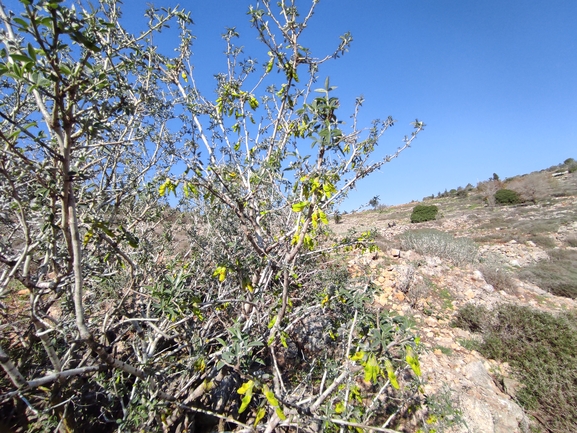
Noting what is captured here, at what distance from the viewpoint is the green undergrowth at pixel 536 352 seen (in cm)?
310

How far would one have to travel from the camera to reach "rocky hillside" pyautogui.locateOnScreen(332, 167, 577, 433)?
10.2 ft

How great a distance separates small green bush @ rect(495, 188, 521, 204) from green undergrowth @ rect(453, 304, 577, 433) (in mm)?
22478

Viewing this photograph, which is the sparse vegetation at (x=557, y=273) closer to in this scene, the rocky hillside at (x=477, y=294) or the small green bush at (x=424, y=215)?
the rocky hillside at (x=477, y=294)

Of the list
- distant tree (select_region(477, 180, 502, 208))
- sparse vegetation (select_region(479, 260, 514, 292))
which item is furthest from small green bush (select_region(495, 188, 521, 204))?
sparse vegetation (select_region(479, 260, 514, 292))

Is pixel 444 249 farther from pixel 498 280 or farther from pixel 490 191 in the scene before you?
pixel 490 191

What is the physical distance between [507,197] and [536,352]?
973 inches

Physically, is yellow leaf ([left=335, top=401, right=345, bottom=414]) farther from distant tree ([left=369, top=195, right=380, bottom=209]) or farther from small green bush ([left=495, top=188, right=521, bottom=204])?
small green bush ([left=495, top=188, right=521, bottom=204])

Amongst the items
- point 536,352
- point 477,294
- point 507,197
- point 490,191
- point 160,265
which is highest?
point 490,191

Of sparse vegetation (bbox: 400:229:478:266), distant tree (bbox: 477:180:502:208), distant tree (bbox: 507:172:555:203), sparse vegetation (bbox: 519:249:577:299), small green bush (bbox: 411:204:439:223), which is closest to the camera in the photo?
sparse vegetation (bbox: 519:249:577:299)

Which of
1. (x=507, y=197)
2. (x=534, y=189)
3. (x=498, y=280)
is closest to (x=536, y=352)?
(x=498, y=280)

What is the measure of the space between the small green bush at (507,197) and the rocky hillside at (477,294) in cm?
849

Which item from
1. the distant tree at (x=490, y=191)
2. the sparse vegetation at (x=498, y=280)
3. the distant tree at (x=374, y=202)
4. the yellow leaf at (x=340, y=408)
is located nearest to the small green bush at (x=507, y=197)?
the distant tree at (x=490, y=191)

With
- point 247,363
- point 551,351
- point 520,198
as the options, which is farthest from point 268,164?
point 520,198

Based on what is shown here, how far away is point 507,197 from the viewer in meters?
22.8
